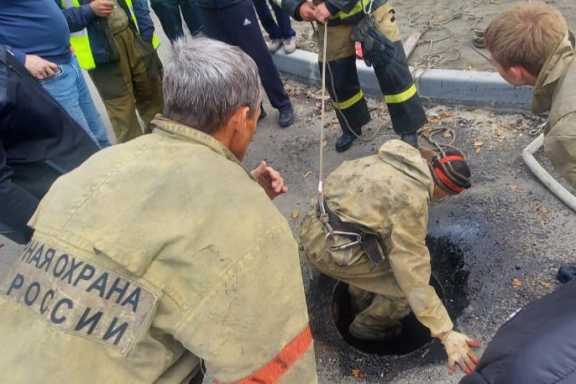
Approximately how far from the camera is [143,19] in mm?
4152

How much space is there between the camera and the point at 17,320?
1457 millimetres

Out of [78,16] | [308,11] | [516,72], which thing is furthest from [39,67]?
[516,72]

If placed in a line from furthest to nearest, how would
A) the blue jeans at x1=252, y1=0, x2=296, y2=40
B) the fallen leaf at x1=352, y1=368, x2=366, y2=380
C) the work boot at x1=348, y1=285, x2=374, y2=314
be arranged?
the blue jeans at x1=252, y1=0, x2=296, y2=40 < the work boot at x1=348, y1=285, x2=374, y2=314 < the fallen leaf at x1=352, y1=368, x2=366, y2=380

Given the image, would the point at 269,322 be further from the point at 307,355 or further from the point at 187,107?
the point at 187,107

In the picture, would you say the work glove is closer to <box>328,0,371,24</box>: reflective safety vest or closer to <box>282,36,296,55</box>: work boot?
<box>328,0,371,24</box>: reflective safety vest

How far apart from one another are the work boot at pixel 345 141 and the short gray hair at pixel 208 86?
269 centimetres

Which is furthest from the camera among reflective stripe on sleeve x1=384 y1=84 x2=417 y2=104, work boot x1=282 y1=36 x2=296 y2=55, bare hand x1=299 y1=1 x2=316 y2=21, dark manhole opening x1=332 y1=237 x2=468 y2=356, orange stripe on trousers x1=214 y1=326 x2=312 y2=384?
work boot x1=282 y1=36 x2=296 y2=55

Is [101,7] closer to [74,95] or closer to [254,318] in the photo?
[74,95]

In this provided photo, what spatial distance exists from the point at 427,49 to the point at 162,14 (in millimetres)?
2729

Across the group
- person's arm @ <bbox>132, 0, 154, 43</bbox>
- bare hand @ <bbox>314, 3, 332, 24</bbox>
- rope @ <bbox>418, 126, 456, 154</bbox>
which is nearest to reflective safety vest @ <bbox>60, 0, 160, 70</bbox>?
person's arm @ <bbox>132, 0, 154, 43</bbox>

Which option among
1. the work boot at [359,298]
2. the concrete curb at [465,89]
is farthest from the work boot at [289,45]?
the work boot at [359,298]

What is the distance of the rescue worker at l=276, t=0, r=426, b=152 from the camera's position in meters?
3.63

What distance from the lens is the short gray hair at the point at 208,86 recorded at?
1.62 meters

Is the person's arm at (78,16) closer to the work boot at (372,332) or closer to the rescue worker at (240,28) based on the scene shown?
the rescue worker at (240,28)
